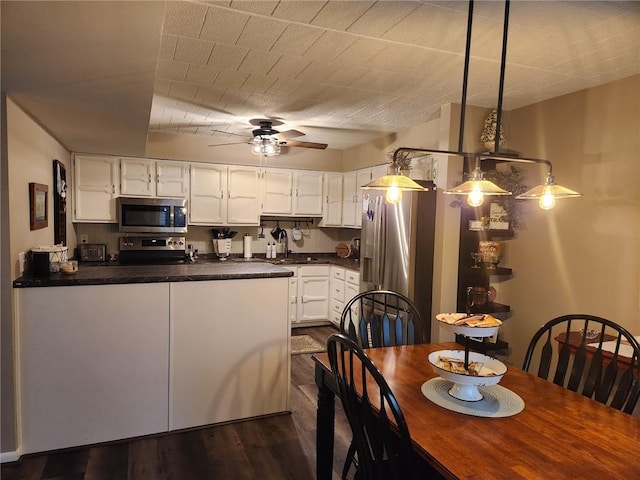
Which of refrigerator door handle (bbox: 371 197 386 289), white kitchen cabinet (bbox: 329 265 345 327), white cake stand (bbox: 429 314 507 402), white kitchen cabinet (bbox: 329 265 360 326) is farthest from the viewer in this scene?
white kitchen cabinet (bbox: 329 265 345 327)

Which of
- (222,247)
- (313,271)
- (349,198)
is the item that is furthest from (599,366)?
(222,247)

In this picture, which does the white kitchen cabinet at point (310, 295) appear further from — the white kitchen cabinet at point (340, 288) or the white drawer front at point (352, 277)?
the white drawer front at point (352, 277)

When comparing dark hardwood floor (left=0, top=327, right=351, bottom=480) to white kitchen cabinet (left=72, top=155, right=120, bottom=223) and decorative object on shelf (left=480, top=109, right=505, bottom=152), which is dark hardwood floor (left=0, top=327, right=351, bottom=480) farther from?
white kitchen cabinet (left=72, top=155, right=120, bottom=223)

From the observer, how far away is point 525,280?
3486mm

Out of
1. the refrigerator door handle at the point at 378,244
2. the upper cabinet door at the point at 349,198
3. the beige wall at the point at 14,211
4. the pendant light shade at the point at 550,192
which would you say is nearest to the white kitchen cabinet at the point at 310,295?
the upper cabinet door at the point at 349,198

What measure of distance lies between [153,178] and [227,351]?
2844 mm

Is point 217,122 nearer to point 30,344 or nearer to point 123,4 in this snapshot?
point 30,344

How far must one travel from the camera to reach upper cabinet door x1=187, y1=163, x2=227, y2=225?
5.09m

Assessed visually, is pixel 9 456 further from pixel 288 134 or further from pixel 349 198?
pixel 349 198

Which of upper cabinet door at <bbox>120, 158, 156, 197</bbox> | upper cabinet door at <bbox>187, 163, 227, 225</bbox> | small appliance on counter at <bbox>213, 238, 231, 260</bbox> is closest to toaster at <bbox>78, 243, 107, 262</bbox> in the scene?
upper cabinet door at <bbox>120, 158, 156, 197</bbox>

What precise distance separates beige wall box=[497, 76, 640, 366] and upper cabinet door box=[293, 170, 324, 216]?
2684mm

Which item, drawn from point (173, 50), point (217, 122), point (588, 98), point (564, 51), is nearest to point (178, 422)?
point (173, 50)

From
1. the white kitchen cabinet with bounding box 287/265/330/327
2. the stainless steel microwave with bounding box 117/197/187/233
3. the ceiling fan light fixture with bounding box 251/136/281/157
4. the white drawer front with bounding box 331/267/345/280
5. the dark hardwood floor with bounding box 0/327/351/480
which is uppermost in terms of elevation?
the ceiling fan light fixture with bounding box 251/136/281/157

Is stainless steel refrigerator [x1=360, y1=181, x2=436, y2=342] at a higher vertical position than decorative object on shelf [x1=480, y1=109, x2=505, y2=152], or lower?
lower
